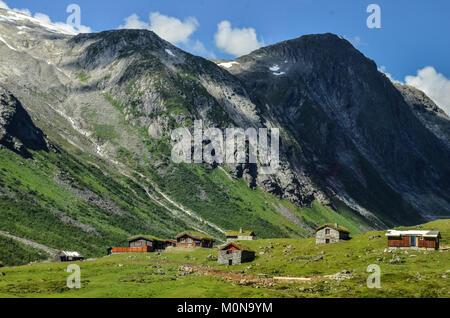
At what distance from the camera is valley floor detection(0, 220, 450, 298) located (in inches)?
2749

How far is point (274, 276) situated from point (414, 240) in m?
33.4

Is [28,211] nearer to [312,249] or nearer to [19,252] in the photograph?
[19,252]

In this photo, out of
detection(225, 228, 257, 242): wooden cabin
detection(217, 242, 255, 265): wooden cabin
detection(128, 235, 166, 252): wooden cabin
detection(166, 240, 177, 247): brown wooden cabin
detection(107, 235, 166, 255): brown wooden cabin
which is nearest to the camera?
detection(217, 242, 255, 265): wooden cabin

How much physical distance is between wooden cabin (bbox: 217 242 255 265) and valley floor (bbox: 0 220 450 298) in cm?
288

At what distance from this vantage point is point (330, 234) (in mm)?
133375

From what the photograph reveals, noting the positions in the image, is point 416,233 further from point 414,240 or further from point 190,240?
point 190,240

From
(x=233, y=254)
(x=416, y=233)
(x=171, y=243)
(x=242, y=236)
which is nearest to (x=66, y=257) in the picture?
(x=171, y=243)

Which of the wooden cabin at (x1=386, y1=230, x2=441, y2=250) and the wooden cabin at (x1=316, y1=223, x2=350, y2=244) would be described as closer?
the wooden cabin at (x1=386, y1=230, x2=441, y2=250)

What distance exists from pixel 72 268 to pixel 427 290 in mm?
66477

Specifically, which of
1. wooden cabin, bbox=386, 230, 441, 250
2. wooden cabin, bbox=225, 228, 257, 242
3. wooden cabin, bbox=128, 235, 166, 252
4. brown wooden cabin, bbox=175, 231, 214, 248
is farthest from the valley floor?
wooden cabin, bbox=225, 228, 257, 242

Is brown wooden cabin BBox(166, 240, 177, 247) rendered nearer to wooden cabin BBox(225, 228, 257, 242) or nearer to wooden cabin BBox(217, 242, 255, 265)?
wooden cabin BBox(225, 228, 257, 242)
